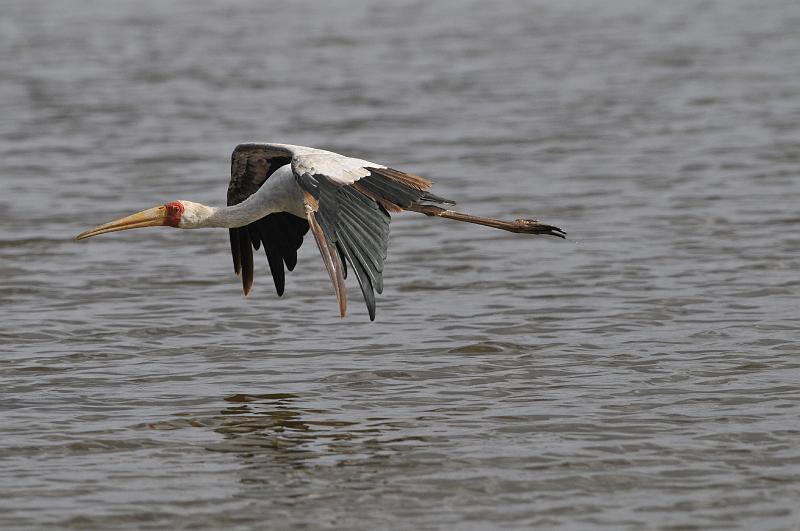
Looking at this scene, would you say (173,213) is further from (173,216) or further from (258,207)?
(258,207)

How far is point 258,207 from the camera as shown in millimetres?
10680

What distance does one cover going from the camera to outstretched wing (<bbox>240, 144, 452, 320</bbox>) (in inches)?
351

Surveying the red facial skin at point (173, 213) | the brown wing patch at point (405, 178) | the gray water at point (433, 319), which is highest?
the brown wing patch at point (405, 178)

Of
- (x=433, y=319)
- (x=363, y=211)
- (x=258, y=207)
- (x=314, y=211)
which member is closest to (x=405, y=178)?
Result: (x=363, y=211)

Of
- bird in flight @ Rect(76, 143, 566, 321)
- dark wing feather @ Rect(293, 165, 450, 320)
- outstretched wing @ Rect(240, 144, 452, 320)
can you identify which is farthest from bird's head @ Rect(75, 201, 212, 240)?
dark wing feather @ Rect(293, 165, 450, 320)

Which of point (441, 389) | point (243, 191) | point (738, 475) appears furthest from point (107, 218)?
point (738, 475)

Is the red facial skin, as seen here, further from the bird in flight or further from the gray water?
the gray water

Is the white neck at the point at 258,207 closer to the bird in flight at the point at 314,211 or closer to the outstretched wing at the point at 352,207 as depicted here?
the bird in flight at the point at 314,211

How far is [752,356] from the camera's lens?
1023cm

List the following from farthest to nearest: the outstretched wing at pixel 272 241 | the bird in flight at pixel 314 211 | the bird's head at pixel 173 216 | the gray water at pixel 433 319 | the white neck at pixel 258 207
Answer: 1. the outstretched wing at pixel 272 241
2. the bird's head at pixel 173 216
3. the white neck at pixel 258 207
4. the bird in flight at pixel 314 211
5. the gray water at pixel 433 319

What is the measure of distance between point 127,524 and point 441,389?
9.20 feet

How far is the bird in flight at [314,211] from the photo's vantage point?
905 cm

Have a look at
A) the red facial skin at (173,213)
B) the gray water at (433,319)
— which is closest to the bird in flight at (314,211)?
the red facial skin at (173,213)

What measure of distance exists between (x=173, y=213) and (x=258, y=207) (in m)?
0.60
